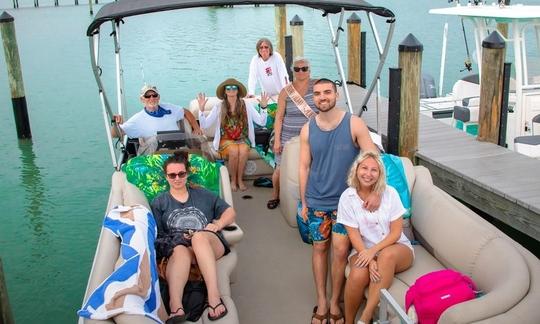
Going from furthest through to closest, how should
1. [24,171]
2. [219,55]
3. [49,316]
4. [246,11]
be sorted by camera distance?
[246,11], [219,55], [24,171], [49,316]

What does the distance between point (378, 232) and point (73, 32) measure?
2976 centimetres

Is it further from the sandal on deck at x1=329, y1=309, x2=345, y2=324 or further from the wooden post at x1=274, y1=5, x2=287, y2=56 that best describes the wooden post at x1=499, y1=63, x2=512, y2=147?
the wooden post at x1=274, y1=5, x2=287, y2=56

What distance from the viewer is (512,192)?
504 cm

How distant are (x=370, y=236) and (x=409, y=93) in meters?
2.61

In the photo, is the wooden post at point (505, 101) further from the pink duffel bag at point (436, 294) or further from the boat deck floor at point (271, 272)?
the pink duffel bag at point (436, 294)

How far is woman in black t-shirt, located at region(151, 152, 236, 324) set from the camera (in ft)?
11.8

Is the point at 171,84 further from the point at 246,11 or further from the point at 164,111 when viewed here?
the point at 246,11

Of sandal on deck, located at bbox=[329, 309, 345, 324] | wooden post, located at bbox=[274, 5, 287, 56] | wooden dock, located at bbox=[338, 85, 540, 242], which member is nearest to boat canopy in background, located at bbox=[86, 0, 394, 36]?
wooden dock, located at bbox=[338, 85, 540, 242]

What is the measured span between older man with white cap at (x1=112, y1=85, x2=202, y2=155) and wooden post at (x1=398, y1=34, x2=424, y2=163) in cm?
200

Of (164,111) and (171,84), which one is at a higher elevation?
(164,111)

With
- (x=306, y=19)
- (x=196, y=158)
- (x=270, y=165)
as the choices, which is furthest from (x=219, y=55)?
(x=196, y=158)

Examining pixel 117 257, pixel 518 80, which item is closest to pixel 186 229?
pixel 117 257

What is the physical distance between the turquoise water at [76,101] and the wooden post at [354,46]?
172 inches

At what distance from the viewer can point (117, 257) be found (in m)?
3.67
